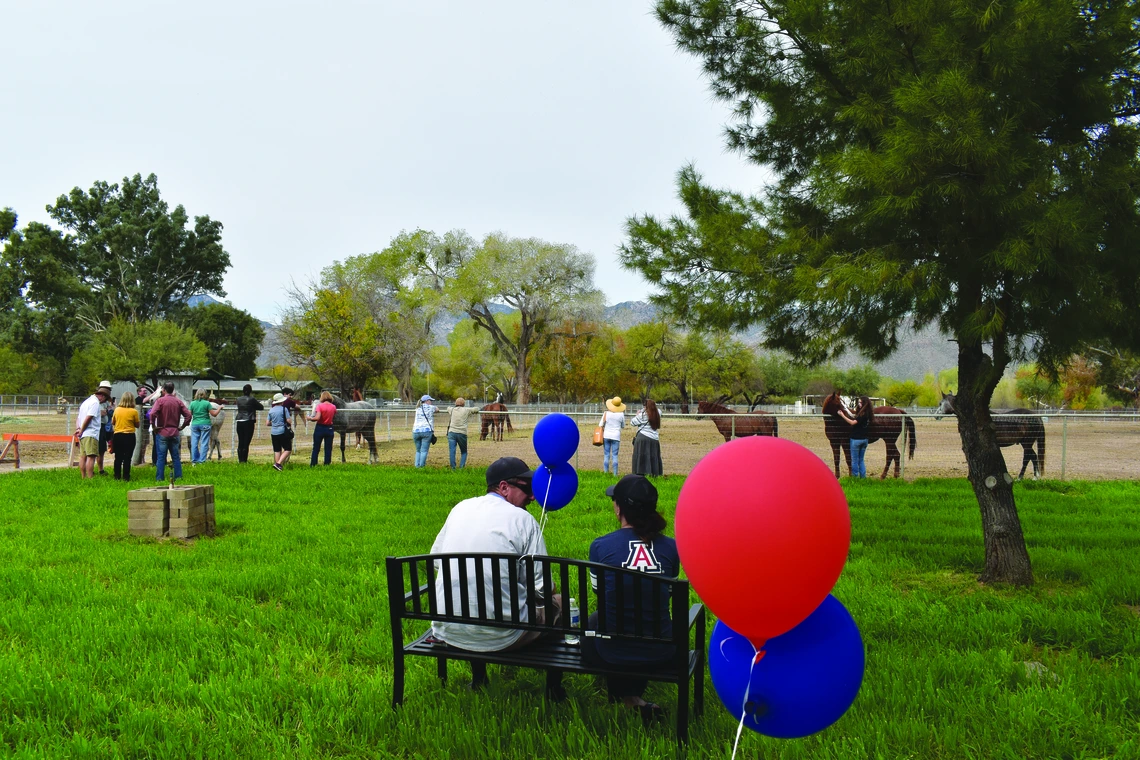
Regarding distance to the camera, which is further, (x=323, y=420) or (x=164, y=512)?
(x=323, y=420)

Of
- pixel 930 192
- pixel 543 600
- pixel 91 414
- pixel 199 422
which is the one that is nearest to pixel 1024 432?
pixel 930 192

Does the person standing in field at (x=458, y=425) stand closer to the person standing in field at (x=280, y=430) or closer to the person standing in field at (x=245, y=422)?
the person standing in field at (x=280, y=430)

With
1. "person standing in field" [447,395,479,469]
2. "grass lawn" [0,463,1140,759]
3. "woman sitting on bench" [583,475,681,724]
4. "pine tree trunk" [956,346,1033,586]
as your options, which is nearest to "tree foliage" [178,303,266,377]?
"person standing in field" [447,395,479,469]

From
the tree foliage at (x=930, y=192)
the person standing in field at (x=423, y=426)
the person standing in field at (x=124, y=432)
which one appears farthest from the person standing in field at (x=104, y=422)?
the tree foliage at (x=930, y=192)

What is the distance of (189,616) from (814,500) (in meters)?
4.84

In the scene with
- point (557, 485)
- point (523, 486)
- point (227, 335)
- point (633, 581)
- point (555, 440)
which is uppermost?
point (227, 335)

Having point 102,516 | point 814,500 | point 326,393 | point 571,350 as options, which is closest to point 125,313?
point 571,350

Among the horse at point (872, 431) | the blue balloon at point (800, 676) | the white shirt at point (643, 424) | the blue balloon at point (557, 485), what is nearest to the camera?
the blue balloon at point (800, 676)

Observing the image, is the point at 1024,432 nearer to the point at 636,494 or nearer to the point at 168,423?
the point at 636,494

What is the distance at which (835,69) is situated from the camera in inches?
251

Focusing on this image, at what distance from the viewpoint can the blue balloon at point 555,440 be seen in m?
5.83

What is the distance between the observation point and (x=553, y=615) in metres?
3.90

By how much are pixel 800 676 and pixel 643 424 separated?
11.2 meters

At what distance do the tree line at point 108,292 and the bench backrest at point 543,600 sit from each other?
61488 millimetres
